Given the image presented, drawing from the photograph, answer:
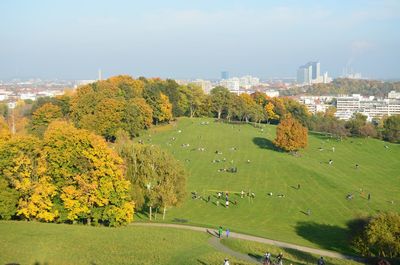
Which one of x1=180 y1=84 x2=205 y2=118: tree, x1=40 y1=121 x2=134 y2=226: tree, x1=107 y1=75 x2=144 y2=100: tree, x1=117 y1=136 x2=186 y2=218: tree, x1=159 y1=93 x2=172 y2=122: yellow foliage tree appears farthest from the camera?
x1=180 y1=84 x2=205 y2=118: tree

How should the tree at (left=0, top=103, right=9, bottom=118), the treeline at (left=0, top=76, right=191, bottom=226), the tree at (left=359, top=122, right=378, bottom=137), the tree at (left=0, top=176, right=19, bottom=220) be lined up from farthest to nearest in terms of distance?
the tree at (left=0, top=103, right=9, bottom=118)
the tree at (left=359, top=122, right=378, bottom=137)
the treeline at (left=0, top=76, right=191, bottom=226)
the tree at (left=0, top=176, right=19, bottom=220)

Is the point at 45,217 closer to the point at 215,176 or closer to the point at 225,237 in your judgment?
the point at 225,237

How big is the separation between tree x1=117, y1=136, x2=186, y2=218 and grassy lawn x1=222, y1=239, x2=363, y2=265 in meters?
9.29

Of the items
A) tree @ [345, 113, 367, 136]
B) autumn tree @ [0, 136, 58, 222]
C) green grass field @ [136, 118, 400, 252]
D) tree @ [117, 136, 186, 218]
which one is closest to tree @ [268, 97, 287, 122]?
green grass field @ [136, 118, 400, 252]

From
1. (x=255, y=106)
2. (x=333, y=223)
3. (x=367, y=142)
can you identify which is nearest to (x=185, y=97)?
(x=255, y=106)

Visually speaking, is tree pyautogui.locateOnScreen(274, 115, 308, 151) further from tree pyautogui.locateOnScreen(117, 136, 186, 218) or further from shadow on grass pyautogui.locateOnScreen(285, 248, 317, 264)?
shadow on grass pyautogui.locateOnScreen(285, 248, 317, 264)

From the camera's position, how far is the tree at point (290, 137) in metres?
71.4

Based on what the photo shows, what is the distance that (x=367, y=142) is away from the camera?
86312 mm

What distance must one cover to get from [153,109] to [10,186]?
5435 centimetres

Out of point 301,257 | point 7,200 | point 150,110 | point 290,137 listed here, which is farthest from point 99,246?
point 150,110

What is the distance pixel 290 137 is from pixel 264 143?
6.77 m

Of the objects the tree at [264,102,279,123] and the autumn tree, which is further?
the tree at [264,102,279,123]

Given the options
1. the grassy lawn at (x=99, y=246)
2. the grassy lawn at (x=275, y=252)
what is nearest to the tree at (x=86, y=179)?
the grassy lawn at (x=99, y=246)

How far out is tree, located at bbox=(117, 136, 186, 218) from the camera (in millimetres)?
40250
